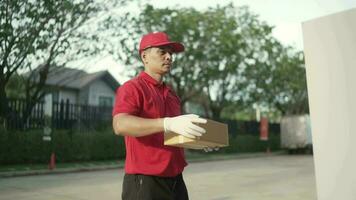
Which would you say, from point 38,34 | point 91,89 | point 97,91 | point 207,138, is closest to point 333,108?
point 207,138

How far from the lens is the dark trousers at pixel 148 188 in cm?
277

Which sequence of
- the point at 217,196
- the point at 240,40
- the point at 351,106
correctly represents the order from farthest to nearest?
the point at 240,40 < the point at 217,196 < the point at 351,106

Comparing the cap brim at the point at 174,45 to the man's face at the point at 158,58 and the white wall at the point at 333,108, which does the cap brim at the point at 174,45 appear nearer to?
the man's face at the point at 158,58

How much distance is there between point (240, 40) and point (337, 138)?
87.8ft

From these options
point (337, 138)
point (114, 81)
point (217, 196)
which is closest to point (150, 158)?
point (337, 138)

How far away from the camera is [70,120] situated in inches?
765

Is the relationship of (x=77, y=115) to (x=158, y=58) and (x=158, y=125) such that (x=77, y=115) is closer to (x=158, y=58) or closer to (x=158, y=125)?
(x=158, y=58)

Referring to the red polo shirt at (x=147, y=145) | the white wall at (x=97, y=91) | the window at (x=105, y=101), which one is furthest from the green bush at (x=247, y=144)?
the red polo shirt at (x=147, y=145)

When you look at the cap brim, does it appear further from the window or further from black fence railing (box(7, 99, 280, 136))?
the window

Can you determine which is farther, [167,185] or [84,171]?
[84,171]


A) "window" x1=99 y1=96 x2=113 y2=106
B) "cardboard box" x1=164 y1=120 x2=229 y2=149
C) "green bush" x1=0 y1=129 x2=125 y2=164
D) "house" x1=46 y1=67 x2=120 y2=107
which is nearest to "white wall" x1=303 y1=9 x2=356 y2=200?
"cardboard box" x1=164 y1=120 x2=229 y2=149

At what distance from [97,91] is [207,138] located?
36381mm

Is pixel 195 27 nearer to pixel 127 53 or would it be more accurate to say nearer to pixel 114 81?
pixel 127 53

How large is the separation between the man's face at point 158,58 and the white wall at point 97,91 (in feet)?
115
